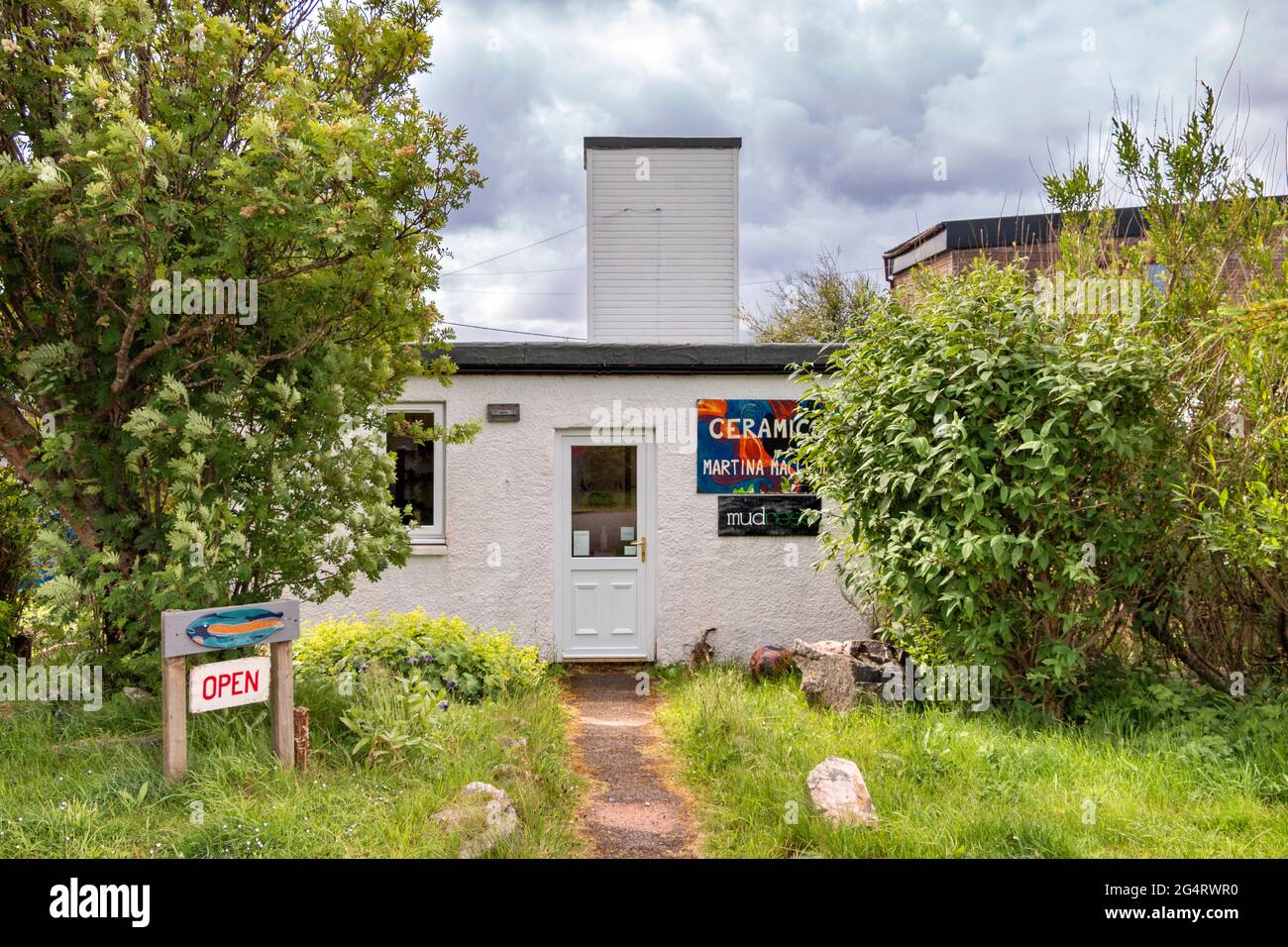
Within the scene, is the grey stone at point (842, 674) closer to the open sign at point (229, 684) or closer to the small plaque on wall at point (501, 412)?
the small plaque on wall at point (501, 412)

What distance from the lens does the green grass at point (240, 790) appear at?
12.0 ft

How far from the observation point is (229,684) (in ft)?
14.1

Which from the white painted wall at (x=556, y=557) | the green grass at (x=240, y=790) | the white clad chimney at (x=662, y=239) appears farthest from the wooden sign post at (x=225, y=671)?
the white clad chimney at (x=662, y=239)

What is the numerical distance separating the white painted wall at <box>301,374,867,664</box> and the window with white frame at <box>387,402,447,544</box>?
11 centimetres

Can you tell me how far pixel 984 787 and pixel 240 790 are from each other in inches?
135

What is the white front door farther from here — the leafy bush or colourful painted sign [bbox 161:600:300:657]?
colourful painted sign [bbox 161:600:300:657]

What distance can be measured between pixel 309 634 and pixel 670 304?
590 centimetres

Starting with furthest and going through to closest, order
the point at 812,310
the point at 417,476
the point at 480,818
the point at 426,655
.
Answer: the point at 812,310 < the point at 417,476 < the point at 426,655 < the point at 480,818

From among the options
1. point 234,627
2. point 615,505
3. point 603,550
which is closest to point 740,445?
point 615,505

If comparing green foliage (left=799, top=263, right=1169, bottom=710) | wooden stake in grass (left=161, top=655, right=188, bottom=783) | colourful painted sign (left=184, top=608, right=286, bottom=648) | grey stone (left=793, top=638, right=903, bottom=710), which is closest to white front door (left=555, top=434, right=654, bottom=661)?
grey stone (left=793, top=638, right=903, bottom=710)

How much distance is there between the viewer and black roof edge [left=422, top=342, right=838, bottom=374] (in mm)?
8211

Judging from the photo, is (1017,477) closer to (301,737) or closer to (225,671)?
(301,737)

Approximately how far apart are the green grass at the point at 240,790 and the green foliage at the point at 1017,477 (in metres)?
2.52

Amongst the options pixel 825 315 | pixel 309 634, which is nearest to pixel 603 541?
pixel 309 634
